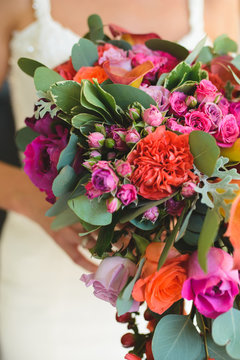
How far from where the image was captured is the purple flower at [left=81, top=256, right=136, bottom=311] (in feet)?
1.34

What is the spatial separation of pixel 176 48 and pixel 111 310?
68 centimetres

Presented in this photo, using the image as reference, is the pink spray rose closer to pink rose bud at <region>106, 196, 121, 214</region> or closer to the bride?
pink rose bud at <region>106, 196, 121, 214</region>

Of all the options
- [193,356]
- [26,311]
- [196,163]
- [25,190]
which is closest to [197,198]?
[196,163]

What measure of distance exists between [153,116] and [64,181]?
13cm

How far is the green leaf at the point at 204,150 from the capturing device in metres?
0.36

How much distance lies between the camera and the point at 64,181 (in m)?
0.44

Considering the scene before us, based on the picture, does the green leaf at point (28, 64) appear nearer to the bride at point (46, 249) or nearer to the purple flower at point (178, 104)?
the purple flower at point (178, 104)

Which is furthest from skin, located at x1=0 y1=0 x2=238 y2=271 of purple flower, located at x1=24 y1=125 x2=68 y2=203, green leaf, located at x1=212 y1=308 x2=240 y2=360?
green leaf, located at x1=212 y1=308 x2=240 y2=360

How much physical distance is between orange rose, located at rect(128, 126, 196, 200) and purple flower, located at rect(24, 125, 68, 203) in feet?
0.39

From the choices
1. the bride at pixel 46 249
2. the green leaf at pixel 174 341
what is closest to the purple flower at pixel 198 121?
the green leaf at pixel 174 341

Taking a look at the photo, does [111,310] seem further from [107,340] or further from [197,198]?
[197,198]

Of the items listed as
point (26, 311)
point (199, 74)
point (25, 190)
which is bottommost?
point (26, 311)

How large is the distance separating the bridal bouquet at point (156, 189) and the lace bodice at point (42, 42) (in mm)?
401

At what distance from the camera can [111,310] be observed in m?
0.95
